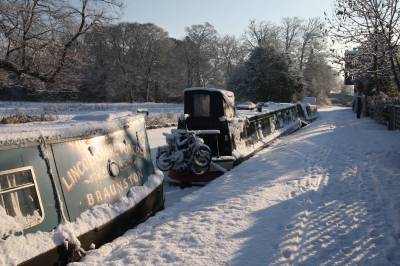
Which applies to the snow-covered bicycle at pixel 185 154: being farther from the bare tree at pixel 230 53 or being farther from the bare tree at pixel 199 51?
the bare tree at pixel 230 53

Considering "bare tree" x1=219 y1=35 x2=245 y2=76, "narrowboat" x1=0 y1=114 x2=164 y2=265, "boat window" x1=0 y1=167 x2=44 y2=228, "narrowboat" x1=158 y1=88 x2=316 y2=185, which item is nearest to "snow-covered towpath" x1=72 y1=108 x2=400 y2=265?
"narrowboat" x1=0 y1=114 x2=164 y2=265

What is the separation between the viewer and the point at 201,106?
38.6 ft

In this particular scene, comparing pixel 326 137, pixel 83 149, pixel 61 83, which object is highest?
pixel 61 83

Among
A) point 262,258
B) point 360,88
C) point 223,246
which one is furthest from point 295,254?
point 360,88

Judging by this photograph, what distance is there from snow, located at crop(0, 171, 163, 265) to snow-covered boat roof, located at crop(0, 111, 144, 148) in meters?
0.76

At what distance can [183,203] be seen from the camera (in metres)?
7.59

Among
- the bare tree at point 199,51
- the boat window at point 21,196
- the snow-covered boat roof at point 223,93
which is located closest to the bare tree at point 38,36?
the snow-covered boat roof at point 223,93

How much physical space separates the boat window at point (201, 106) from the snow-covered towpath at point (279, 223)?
2.07 m

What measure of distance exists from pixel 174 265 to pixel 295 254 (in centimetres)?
146

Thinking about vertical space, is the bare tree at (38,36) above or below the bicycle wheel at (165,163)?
above

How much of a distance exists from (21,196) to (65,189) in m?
0.73

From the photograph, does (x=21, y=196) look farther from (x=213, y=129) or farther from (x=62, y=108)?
(x=62, y=108)

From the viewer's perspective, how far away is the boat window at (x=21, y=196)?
3.95 meters

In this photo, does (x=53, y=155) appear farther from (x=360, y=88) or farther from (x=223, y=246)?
(x=360, y=88)
